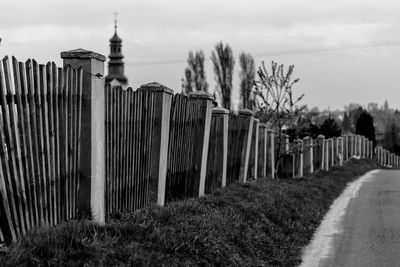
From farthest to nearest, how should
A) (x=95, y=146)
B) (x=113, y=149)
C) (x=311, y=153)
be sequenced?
(x=311, y=153) → (x=113, y=149) → (x=95, y=146)

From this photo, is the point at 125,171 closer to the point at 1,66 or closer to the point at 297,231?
the point at 1,66

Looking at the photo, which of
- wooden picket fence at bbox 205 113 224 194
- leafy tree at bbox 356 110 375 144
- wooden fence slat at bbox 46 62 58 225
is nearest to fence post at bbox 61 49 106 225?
wooden fence slat at bbox 46 62 58 225

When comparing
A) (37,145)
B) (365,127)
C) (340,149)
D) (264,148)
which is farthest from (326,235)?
(365,127)

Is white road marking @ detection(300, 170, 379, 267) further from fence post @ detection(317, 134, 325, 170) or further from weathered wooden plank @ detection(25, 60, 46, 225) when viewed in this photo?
fence post @ detection(317, 134, 325, 170)

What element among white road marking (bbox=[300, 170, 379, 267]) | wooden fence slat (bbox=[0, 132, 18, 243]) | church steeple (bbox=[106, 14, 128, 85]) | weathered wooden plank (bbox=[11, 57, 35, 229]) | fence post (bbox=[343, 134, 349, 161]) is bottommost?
white road marking (bbox=[300, 170, 379, 267])

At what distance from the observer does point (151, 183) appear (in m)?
8.38

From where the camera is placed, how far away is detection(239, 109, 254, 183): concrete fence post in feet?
45.8

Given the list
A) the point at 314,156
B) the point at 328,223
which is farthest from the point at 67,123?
the point at 314,156

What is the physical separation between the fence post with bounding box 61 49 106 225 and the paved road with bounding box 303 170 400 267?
10.2 feet

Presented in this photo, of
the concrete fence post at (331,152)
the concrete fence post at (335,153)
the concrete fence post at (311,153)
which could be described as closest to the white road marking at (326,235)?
the concrete fence post at (311,153)

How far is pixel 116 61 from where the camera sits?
100938 mm

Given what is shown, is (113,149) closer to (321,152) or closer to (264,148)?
(264,148)

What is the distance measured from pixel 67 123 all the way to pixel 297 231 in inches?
196

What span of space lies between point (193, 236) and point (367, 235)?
14.1 ft
